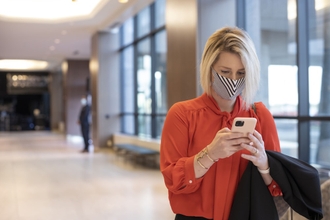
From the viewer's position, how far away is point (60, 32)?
1430 centimetres

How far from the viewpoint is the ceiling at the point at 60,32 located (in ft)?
37.5

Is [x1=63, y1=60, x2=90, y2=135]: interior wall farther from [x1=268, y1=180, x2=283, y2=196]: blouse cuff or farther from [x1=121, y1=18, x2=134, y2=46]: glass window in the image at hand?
[x1=268, y1=180, x2=283, y2=196]: blouse cuff

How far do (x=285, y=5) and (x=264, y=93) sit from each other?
4.62 ft

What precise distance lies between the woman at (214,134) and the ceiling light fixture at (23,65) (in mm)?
24590

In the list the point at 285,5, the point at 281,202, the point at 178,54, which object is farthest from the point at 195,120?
the point at 178,54

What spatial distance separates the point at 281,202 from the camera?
5.03ft

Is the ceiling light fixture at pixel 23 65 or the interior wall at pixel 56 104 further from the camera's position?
the interior wall at pixel 56 104

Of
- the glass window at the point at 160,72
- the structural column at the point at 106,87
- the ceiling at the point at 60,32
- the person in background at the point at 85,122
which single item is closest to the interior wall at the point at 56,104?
the ceiling at the point at 60,32

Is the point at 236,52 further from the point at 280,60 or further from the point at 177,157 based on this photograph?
the point at 280,60

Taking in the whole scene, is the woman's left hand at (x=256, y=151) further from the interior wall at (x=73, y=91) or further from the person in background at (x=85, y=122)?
the interior wall at (x=73, y=91)

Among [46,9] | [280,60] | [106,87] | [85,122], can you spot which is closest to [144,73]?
[106,87]

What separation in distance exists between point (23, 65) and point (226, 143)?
26866 mm

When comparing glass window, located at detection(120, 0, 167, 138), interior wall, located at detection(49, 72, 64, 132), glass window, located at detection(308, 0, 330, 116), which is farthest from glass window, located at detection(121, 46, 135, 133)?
interior wall, located at detection(49, 72, 64, 132)

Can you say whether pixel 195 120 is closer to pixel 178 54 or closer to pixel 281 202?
pixel 281 202
